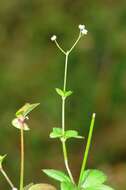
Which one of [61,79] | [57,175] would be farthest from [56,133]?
[61,79]

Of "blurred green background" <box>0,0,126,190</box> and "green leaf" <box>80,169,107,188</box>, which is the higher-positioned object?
"blurred green background" <box>0,0,126,190</box>

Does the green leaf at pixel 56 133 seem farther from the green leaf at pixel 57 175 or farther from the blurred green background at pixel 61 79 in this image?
the blurred green background at pixel 61 79

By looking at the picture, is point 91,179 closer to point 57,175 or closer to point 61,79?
point 57,175

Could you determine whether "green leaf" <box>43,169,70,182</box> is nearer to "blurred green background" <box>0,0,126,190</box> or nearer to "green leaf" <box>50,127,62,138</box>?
"green leaf" <box>50,127,62,138</box>

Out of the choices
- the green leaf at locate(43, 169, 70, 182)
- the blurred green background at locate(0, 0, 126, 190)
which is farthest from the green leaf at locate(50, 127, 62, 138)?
the blurred green background at locate(0, 0, 126, 190)

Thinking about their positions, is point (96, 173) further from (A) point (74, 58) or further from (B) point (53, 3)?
(B) point (53, 3)
